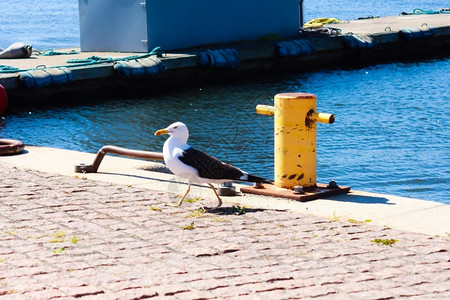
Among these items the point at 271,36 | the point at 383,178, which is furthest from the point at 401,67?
the point at 383,178

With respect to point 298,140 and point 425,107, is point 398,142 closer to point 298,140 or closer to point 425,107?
point 425,107

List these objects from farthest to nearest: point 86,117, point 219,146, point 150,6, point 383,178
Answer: point 150,6 < point 86,117 < point 219,146 < point 383,178

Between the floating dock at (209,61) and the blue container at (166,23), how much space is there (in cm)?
40

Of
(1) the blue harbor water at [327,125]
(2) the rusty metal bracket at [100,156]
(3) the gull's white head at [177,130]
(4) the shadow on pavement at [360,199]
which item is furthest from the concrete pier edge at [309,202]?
(1) the blue harbor water at [327,125]

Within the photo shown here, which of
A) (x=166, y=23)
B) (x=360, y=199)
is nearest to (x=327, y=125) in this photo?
(x=166, y=23)

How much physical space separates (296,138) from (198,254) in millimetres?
2794

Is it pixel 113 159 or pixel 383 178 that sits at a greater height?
pixel 113 159

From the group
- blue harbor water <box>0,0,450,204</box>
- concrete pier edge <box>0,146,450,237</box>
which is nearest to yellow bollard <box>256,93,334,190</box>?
concrete pier edge <box>0,146,450,237</box>

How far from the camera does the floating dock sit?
74.8 ft

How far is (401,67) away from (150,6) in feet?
36.7

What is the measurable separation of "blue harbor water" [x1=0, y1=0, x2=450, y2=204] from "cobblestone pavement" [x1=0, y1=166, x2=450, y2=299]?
5.64 metres

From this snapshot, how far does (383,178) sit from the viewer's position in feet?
→ 45.6

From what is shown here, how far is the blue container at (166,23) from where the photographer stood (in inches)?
1030

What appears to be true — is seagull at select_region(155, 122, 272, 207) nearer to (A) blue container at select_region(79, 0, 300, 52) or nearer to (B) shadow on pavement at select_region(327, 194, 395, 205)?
(B) shadow on pavement at select_region(327, 194, 395, 205)
